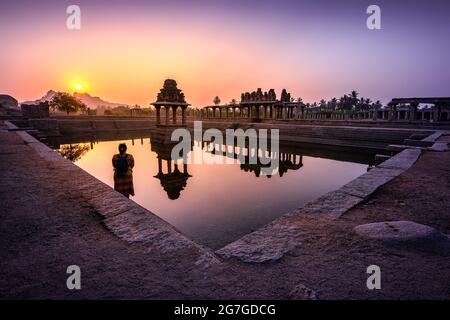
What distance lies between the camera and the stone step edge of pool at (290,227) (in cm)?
212

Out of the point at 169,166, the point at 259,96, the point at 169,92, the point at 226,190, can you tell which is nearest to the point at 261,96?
the point at 259,96

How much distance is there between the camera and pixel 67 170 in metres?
5.21

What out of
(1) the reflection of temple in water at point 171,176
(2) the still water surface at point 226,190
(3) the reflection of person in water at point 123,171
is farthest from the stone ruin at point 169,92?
(3) the reflection of person in water at point 123,171

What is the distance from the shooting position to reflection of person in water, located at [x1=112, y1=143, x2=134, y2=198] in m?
5.67

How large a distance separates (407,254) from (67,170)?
19.3ft

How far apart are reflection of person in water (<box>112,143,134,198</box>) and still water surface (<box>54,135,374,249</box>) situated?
797 millimetres

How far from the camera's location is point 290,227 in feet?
8.78

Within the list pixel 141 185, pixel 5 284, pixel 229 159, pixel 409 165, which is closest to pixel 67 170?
pixel 141 185

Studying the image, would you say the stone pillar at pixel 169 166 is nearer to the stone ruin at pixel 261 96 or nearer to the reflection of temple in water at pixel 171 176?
the reflection of temple in water at pixel 171 176

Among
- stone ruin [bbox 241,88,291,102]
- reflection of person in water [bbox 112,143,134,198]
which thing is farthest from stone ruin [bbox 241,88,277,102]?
reflection of person in water [bbox 112,143,134,198]

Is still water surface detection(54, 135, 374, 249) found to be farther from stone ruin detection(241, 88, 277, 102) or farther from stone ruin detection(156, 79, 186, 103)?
stone ruin detection(241, 88, 277, 102)

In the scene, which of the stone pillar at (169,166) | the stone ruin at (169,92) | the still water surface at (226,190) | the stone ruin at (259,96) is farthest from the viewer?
the stone ruin at (259,96)

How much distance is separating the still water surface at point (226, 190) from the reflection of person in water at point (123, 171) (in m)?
0.80
